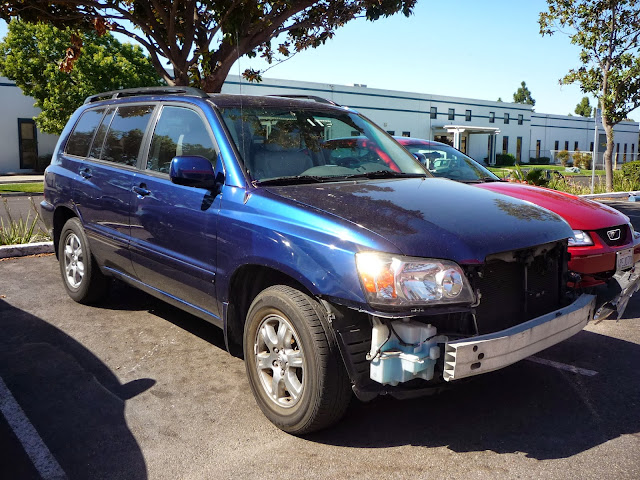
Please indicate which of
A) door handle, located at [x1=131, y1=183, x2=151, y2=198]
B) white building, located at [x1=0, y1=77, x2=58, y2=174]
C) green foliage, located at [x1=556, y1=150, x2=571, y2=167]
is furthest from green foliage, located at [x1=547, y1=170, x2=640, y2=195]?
green foliage, located at [x1=556, y1=150, x2=571, y2=167]

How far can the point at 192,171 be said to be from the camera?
3.68 meters

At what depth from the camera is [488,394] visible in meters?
3.86

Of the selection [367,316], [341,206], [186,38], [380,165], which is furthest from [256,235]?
[186,38]

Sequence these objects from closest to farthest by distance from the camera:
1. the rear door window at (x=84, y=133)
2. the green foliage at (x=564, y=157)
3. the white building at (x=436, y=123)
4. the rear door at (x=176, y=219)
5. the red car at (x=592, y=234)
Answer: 1. the rear door at (x=176, y=219)
2. the red car at (x=592, y=234)
3. the rear door window at (x=84, y=133)
4. the white building at (x=436, y=123)
5. the green foliage at (x=564, y=157)

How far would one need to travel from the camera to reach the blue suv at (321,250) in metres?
2.91

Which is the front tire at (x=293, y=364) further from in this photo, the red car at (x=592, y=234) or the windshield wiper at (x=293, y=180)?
the red car at (x=592, y=234)

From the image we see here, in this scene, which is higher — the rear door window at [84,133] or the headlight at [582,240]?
the rear door window at [84,133]

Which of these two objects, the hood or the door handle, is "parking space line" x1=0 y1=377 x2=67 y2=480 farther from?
the hood

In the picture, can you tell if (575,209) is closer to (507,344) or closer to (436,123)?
(507,344)

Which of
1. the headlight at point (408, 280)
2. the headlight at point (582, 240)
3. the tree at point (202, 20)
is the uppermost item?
the tree at point (202, 20)

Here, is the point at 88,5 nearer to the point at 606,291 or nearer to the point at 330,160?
the point at 330,160

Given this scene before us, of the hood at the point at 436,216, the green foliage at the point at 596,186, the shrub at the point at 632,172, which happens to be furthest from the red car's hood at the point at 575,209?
the shrub at the point at 632,172

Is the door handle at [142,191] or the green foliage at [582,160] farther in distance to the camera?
the green foliage at [582,160]

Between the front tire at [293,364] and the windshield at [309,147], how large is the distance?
0.92 meters
